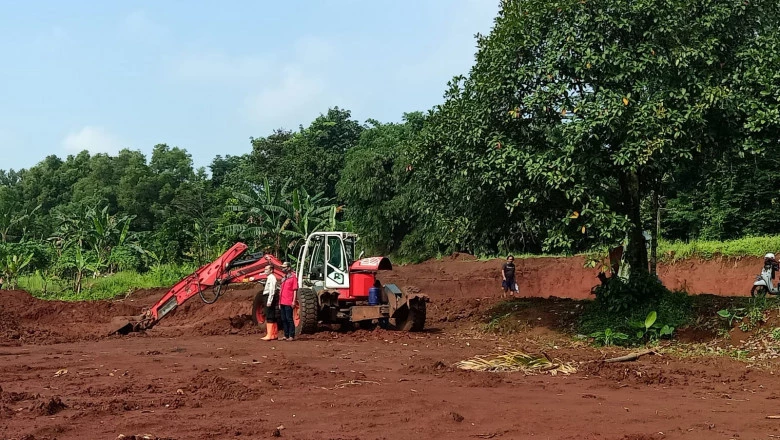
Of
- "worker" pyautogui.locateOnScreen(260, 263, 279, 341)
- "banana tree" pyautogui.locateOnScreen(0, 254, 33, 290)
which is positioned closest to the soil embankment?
"worker" pyautogui.locateOnScreen(260, 263, 279, 341)

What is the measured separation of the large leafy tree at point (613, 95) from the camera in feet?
41.5

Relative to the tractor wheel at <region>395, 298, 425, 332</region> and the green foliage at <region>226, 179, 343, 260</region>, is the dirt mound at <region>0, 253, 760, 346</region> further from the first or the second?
the green foliage at <region>226, 179, 343, 260</region>

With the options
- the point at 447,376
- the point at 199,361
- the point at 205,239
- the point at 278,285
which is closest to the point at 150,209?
the point at 205,239

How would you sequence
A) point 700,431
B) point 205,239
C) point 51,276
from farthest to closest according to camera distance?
point 205,239, point 51,276, point 700,431

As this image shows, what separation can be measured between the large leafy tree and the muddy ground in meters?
3.09

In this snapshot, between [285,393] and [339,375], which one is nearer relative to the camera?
[285,393]

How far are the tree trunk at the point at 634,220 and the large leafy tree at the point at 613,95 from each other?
1.93 ft

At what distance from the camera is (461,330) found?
17734 mm

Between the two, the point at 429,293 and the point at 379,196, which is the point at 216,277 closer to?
the point at 429,293

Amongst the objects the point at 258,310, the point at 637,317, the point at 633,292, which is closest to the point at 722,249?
the point at 633,292

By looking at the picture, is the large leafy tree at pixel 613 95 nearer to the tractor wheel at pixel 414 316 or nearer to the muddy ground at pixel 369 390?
the muddy ground at pixel 369 390

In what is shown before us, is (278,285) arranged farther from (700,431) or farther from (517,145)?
(700,431)

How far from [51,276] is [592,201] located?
25.5 meters

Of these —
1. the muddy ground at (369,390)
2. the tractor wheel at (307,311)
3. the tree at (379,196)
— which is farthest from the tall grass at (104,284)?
the tractor wheel at (307,311)
